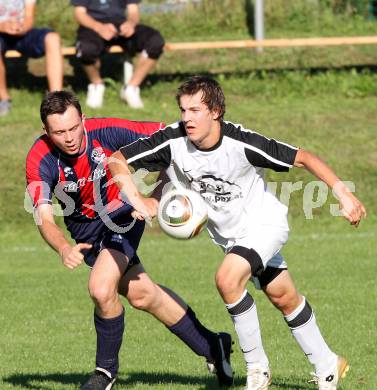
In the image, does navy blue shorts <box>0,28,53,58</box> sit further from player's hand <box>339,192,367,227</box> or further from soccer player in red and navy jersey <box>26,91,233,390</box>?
player's hand <box>339,192,367,227</box>

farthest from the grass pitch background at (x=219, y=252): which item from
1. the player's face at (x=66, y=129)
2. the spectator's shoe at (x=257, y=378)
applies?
the player's face at (x=66, y=129)

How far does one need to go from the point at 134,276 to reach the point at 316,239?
6.34 meters

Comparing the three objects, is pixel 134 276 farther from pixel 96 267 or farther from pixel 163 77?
pixel 163 77

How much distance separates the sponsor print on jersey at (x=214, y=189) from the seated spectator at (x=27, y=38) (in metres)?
7.91

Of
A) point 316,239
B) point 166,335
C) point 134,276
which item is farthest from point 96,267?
point 316,239

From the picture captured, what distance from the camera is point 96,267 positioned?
6.35m

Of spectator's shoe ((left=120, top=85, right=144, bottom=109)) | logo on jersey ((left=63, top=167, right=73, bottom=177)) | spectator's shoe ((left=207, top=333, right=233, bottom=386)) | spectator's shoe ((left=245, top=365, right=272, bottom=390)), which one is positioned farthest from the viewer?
spectator's shoe ((left=120, top=85, right=144, bottom=109))

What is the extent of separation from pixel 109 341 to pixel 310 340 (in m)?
1.13

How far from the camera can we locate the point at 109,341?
6.45 metres

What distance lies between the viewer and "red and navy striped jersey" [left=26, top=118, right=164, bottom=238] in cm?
654

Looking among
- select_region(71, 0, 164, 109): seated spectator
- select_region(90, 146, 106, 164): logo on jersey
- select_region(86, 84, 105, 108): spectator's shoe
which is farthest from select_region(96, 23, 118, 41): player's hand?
select_region(90, 146, 106, 164): logo on jersey

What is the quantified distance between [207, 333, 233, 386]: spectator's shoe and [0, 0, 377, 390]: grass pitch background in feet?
0.38

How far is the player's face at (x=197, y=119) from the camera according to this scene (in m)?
6.12

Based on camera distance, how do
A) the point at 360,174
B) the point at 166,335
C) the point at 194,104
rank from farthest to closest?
1. the point at 360,174
2. the point at 166,335
3. the point at 194,104
